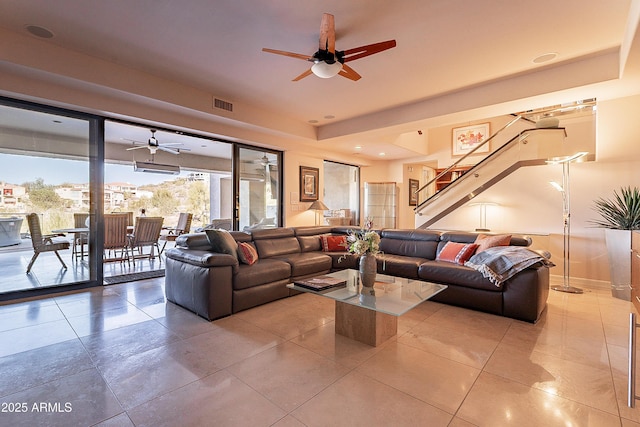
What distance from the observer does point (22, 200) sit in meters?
Answer: 3.81

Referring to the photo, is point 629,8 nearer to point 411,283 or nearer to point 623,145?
point 623,145

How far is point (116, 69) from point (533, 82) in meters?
5.45

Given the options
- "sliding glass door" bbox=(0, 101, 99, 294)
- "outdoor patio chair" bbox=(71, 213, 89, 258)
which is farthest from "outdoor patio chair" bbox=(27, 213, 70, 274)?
"outdoor patio chair" bbox=(71, 213, 89, 258)

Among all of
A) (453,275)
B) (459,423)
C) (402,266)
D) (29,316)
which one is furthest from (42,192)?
(453,275)

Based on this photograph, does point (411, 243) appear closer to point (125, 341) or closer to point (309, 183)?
point (309, 183)

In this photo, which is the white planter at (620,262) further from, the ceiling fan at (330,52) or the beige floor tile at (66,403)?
the beige floor tile at (66,403)

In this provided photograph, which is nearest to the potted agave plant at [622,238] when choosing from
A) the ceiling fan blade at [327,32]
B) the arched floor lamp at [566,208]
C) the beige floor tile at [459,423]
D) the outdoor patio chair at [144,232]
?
the arched floor lamp at [566,208]

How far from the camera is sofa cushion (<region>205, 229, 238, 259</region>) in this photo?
139 inches

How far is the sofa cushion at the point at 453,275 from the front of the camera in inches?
132

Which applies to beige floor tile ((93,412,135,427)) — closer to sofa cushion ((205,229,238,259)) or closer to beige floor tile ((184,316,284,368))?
beige floor tile ((184,316,284,368))

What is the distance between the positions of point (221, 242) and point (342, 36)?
2.72 metres

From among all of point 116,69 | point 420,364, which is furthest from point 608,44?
point 116,69

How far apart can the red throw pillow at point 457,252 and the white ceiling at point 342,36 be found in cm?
214

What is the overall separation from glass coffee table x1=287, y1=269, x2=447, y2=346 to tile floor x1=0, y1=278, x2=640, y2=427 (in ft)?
0.35
